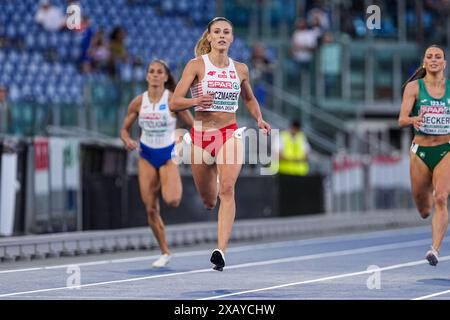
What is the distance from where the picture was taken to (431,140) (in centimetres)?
1462

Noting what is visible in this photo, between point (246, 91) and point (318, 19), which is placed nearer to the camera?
point (246, 91)

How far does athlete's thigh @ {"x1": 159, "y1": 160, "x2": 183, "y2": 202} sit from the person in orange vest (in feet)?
35.3

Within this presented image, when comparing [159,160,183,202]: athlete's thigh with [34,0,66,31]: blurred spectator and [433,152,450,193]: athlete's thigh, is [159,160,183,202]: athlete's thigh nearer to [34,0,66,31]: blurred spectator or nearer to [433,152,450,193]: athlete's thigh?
[433,152,450,193]: athlete's thigh

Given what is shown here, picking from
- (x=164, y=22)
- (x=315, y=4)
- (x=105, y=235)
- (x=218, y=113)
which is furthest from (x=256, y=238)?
(x=315, y=4)

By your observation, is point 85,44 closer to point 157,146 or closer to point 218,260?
point 157,146

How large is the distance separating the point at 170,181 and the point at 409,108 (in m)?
3.13

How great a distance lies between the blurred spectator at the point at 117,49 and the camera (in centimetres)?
2775

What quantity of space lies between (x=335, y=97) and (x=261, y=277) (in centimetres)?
2499

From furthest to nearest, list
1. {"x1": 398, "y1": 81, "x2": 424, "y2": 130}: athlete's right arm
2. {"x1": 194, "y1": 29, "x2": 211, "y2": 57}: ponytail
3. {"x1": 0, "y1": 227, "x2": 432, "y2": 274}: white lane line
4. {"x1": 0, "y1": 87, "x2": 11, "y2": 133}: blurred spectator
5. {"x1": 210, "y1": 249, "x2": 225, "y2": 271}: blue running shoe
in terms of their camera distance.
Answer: {"x1": 0, "y1": 87, "x2": 11, "y2": 133}: blurred spectator < {"x1": 0, "y1": 227, "x2": 432, "y2": 274}: white lane line < {"x1": 398, "y1": 81, "x2": 424, "y2": 130}: athlete's right arm < {"x1": 194, "y1": 29, "x2": 211, "y2": 57}: ponytail < {"x1": 210, "y1": 249, "x2": 225, "y2": 271}: blue running shoe

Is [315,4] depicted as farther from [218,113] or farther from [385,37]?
[218,113]

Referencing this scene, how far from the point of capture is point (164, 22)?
31688 mm

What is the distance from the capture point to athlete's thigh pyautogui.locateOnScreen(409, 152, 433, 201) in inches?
579

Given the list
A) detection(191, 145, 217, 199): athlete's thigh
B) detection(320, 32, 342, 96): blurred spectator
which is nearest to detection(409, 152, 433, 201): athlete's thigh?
detection(191, 145, 217, 199): athlete's thigh

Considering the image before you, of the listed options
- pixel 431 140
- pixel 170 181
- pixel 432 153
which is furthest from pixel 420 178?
pixel 170 181
